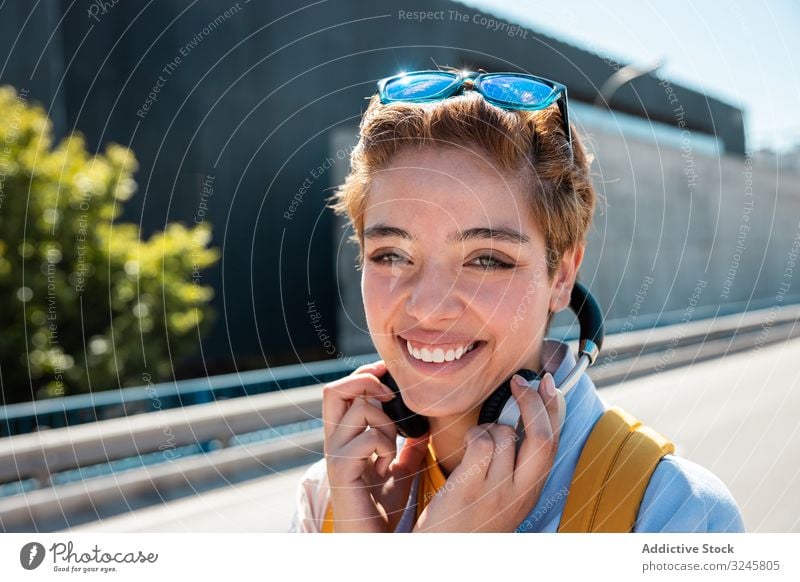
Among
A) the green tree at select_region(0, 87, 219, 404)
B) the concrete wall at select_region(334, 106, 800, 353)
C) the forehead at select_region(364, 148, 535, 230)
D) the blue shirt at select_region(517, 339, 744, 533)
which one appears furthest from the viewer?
the concrete wall at select_region(334, 106, 800, 353)

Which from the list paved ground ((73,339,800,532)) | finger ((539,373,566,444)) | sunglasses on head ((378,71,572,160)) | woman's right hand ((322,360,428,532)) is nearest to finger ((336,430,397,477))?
woman's right hand ((322,360,428,532))

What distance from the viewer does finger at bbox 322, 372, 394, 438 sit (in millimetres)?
1599

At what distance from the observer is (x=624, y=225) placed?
14.8m

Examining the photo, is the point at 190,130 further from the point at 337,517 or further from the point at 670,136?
the point at 337,517

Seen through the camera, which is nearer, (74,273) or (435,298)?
(435,298)

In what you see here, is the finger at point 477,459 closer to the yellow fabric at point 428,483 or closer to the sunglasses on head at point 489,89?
the yellow fabric at point 428,483

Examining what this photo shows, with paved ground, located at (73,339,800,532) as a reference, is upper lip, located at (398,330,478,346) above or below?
above

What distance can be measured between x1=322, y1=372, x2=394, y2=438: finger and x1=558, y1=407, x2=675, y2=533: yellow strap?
0.43 metres

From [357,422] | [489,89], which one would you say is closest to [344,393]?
[357,422]

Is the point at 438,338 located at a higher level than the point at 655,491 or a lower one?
higher

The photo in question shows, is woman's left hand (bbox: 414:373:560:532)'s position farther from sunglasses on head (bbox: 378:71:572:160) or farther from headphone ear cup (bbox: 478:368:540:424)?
sunglasses on head (bbox: 378:71:572:160)

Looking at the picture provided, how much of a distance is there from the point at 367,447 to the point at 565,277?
52cm

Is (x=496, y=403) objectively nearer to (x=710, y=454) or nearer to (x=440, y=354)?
(x=440, y=354)

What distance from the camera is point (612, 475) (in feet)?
4.45
